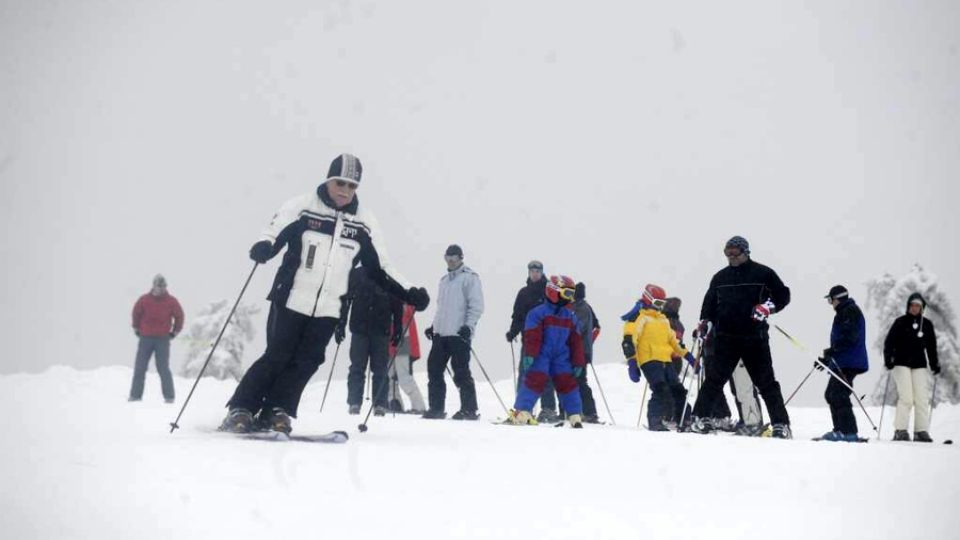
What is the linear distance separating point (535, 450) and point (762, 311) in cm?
339

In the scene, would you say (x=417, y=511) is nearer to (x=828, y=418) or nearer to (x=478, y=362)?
(x=478, y=362)

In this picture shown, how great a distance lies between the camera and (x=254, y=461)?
474 centimetres

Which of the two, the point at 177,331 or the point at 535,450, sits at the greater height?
the point at 177,331

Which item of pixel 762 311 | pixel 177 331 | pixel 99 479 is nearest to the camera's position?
pixel 99 479

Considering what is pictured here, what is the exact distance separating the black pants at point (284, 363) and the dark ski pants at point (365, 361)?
4803mm

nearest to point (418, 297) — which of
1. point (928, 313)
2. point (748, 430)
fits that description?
point (748, 430)

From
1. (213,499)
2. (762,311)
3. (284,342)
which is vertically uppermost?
(762,311)

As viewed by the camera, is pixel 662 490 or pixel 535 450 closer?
pixel 662 490

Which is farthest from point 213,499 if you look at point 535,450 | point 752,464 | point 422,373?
point 422,373

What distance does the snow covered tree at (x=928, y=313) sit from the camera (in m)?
28.4

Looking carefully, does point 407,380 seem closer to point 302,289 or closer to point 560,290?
point 560,290

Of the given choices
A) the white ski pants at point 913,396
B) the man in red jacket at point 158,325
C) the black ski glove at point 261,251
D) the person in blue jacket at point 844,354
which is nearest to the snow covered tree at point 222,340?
the man in red jacket at point 158,325

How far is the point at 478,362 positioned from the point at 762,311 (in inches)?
155

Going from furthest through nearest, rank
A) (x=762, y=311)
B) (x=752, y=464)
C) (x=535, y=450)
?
(x=762, y=311), (x=535, y=450), (x=752, y=464)
